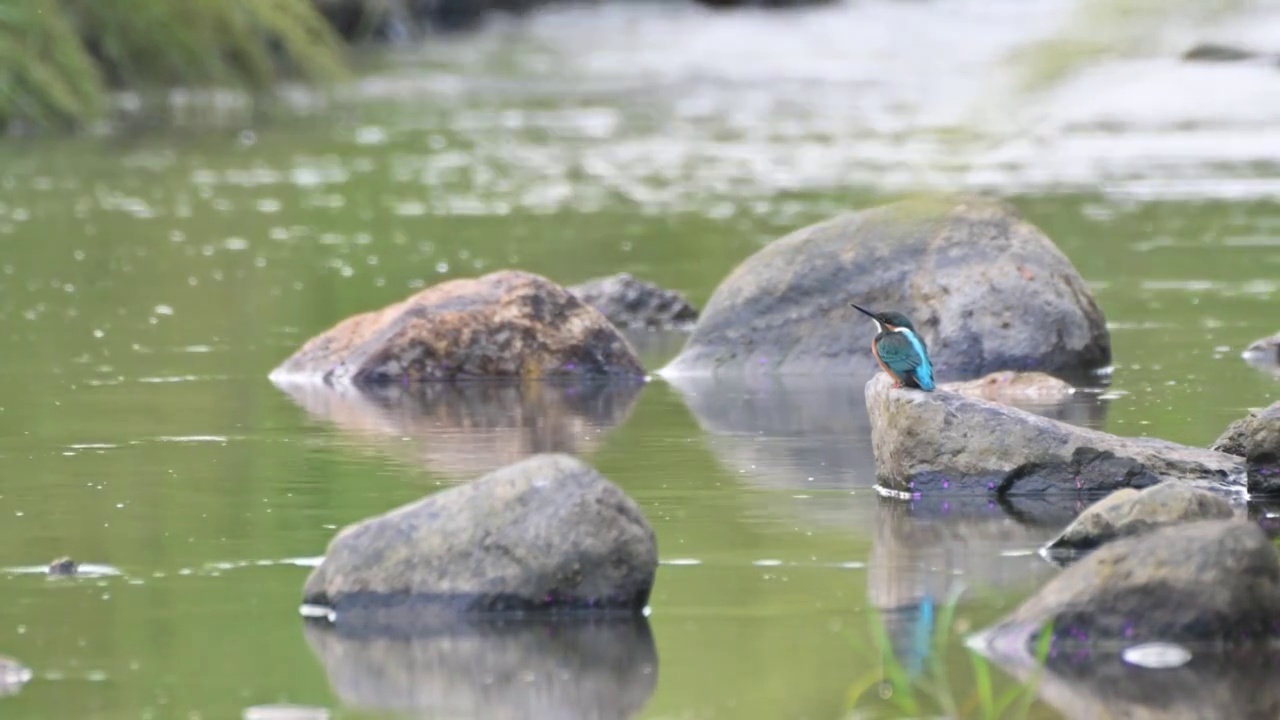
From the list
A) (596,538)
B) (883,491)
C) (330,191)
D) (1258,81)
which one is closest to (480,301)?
(883,491)

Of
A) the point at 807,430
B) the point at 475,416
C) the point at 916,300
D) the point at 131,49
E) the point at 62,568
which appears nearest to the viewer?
the point at 62,568

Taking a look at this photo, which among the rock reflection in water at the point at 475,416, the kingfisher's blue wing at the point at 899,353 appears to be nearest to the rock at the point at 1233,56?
the rock reflection in water at the point at 475,416

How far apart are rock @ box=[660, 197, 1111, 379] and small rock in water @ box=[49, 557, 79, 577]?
5617mm

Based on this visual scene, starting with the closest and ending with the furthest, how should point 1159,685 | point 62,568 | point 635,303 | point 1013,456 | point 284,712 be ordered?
point 284,712 < point 1159,685 < point 62,568 < point 1013,456 < point 635,303

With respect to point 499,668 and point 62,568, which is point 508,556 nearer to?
point 499,668

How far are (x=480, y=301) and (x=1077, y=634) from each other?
265 inches

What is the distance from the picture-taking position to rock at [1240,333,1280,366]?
1308 centimetres

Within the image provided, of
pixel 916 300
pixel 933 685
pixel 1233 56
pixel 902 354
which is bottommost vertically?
pixel 1233 56

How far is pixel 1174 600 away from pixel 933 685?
78 centimetres

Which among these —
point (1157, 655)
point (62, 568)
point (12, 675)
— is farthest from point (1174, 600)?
point (62, 568)

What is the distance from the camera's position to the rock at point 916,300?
1299 centimetres

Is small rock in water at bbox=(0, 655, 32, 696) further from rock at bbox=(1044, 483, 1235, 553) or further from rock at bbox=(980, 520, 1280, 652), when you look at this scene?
rock at bbox=(1044, 483, 1235, 553)

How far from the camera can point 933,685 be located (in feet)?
20.7

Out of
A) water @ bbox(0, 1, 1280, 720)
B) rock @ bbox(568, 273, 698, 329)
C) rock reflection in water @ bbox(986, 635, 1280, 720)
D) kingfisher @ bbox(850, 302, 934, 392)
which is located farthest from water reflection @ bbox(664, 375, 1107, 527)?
rock @ bbox(568, 273, 698, 329)
